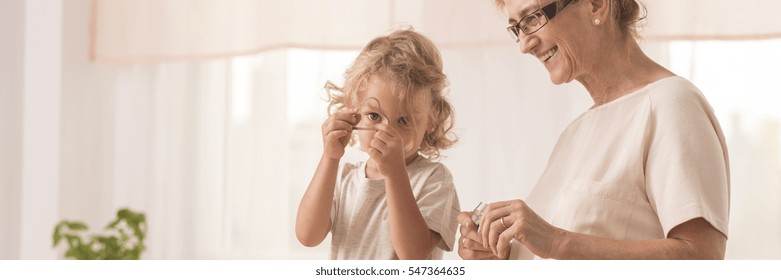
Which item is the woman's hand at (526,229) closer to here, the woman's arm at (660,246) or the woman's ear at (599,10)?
the woman's arm at (660,246)

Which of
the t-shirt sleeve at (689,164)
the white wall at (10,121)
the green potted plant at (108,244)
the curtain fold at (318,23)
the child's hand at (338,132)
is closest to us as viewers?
the t-shirt sleeve at (689,164)

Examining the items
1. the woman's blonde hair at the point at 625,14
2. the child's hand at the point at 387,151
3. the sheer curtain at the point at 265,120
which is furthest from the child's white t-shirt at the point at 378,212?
the sheer curtain at the point at 265,120

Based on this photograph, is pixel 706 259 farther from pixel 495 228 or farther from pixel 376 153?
pixel 376 153

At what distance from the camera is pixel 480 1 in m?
1.89

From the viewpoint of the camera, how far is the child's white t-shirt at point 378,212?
3.86 feet

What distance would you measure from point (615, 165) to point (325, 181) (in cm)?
43

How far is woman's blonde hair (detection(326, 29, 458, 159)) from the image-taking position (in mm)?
1198

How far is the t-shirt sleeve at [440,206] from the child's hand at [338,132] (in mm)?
141

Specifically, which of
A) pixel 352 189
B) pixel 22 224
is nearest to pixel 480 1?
pixel 352 189

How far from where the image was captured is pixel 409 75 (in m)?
1.20

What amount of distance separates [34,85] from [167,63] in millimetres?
405

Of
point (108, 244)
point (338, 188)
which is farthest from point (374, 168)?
point (108, 244)

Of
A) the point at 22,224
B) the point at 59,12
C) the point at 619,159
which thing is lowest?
the point at 22,224

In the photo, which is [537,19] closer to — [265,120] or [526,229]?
[526,229]
